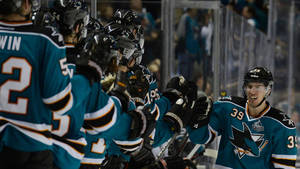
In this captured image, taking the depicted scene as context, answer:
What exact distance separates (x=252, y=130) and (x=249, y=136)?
4 centimetres

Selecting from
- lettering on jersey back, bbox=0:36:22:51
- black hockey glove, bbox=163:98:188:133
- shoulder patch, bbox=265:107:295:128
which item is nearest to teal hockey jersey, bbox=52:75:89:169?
lettering on jersey back, bbox=0:36:22:51

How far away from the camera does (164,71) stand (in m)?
5.05

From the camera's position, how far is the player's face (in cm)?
307

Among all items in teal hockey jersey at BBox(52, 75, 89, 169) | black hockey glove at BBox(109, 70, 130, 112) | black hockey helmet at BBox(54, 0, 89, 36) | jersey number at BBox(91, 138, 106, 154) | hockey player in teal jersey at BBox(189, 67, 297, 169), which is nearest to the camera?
teal hockey jersey at BBox(52, 75, 89, 169)

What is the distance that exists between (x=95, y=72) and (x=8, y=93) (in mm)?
366

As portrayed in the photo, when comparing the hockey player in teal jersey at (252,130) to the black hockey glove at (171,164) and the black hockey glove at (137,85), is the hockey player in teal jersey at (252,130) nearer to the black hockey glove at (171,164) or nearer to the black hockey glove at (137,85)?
the black hockey glove at (171,164)

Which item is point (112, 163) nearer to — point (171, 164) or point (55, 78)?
point (171, 164)

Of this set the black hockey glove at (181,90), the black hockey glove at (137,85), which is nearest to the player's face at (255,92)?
the black hockey glove at (181,90)

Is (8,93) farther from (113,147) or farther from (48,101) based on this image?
(113,147)

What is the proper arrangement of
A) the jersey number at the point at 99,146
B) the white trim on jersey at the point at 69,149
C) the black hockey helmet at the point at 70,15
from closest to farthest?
the white trim on jersey at the point at 69,149
the jersey number at the point at 99,146
the black hockey helmet at the point at 70,15

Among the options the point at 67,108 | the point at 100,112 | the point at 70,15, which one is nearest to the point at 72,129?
the point at 100,112

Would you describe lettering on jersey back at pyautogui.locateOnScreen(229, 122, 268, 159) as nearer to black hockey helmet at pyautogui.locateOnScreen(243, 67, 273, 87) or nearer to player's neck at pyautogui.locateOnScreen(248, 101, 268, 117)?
player's neck at pyautogui.locateOnScreen(248, 101, 268, 117)

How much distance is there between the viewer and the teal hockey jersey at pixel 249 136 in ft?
9.78

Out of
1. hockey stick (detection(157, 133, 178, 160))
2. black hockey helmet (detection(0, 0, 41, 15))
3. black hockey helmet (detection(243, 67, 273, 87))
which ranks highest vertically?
black hockey helmet (detection(0, 0, 41, 15))
